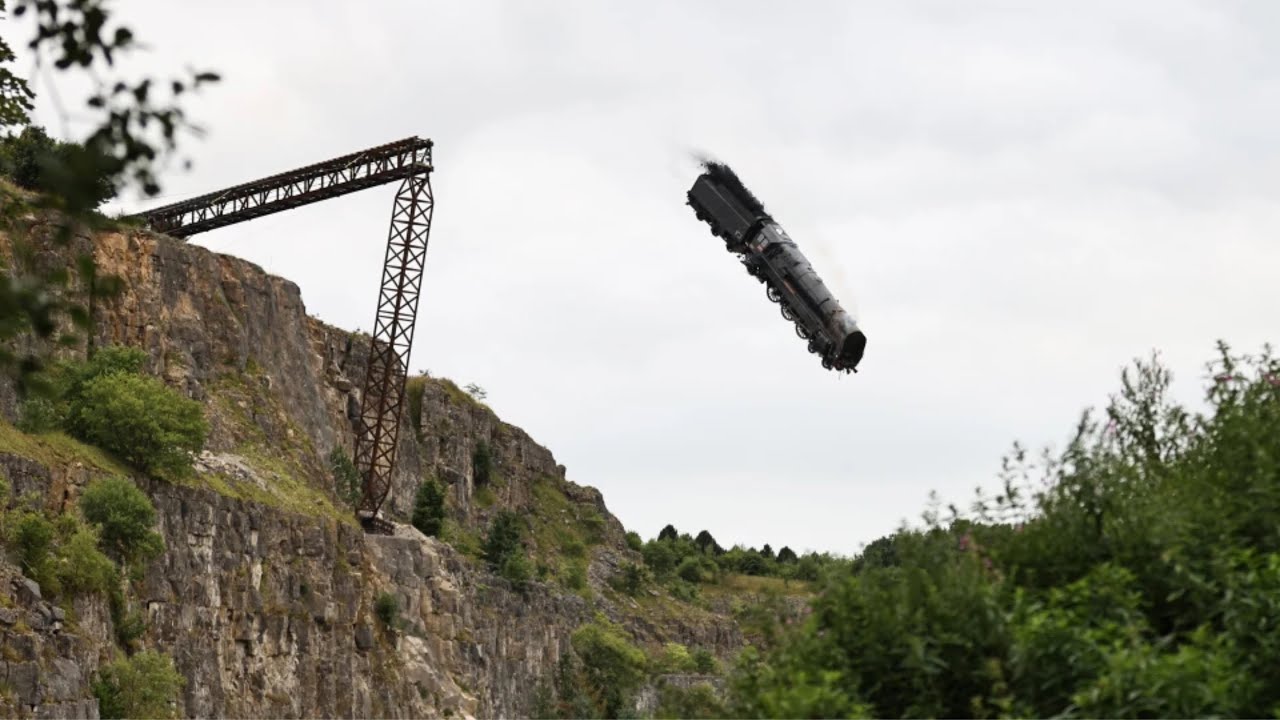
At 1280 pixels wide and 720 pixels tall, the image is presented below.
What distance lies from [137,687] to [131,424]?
12.8 meters

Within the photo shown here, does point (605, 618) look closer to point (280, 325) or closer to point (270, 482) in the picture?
point (280, 325)

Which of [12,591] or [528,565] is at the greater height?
[528,565]

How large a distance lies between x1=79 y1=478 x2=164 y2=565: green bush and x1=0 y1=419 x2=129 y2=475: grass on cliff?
157 cm

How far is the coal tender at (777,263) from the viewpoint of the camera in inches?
2854

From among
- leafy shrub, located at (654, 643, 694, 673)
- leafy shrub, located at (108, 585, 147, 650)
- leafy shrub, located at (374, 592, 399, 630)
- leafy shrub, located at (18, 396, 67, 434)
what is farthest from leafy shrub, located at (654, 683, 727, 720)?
leafy shrub, located at (654, 643, 694, 673)

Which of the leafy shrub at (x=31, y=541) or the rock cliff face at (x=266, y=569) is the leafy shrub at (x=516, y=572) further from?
the leafy shrub at (x=31, y=541)

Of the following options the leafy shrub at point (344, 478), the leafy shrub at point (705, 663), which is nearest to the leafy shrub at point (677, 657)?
the leafy shrub at point (705, 663)

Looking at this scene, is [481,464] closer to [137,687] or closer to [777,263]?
[777,263]

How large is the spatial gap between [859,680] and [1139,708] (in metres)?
2.58

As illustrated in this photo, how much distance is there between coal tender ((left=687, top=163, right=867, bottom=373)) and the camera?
72500 mm

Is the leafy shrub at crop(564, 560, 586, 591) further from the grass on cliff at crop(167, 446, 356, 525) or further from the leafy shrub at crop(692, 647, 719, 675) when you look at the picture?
the grass on cliff at crop(167, 446, 356, 525)

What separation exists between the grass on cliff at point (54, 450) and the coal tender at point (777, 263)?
78.4ft

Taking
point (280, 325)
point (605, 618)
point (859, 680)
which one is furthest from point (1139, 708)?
point (605, 618)

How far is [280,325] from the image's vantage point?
9275 centimetres
